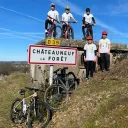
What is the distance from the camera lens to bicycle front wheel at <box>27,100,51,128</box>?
29.9 ft

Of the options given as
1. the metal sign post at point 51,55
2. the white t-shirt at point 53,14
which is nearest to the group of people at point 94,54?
the metal sign post at point 51,55

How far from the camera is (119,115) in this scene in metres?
7.56

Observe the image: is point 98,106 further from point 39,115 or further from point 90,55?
point 90,55

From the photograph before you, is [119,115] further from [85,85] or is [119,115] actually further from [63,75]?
[63,75]

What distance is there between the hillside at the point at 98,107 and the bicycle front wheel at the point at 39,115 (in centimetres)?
26

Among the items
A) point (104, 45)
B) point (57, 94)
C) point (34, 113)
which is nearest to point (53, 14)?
point (104, 45)

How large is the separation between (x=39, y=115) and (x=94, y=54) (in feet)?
12.2

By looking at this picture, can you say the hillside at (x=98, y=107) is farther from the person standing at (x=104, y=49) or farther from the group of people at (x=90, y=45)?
the person standing at (x=104, y=49)

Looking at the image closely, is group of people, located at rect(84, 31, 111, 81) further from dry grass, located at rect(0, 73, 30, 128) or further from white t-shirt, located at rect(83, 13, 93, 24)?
dry grass, located at rect(0, 73, 30, 128)

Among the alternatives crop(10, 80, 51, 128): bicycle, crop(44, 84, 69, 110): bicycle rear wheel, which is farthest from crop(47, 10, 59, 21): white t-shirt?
crop(10, 80, 51, 128): bicycle

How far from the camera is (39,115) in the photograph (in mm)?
9219

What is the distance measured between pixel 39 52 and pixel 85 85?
2.00 metres

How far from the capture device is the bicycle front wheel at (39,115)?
9.11 meters

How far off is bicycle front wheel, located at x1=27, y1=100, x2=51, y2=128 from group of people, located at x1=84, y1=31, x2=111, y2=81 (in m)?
2.89
